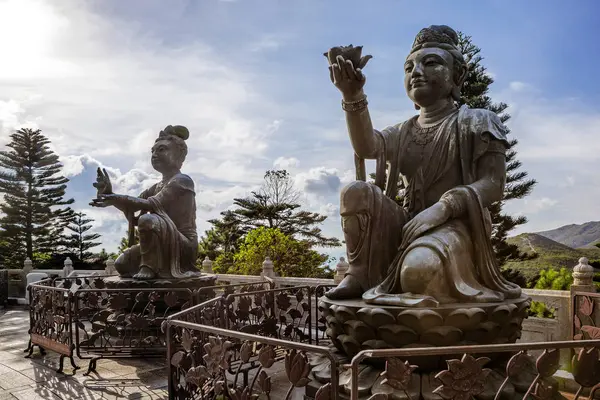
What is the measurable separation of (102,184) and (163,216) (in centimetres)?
92

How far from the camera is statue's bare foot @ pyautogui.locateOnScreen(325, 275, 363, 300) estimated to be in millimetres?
3211

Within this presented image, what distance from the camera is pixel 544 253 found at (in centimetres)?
1647

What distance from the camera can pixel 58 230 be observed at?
22188mm

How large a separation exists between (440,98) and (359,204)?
1194 mm

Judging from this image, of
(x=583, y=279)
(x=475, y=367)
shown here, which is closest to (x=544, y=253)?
(x=583, y=279)

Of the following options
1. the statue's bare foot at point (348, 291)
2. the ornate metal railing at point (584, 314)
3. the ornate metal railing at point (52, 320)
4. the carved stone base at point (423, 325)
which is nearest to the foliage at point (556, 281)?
the ornate metal railing at point (584, 314)

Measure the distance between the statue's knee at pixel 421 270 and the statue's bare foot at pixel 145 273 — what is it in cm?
420

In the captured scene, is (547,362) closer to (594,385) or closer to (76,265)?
(594,385)

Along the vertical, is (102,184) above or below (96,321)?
above

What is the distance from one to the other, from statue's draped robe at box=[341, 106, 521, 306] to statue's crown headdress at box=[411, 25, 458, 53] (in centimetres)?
54

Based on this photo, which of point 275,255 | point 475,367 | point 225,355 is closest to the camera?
point 475,367

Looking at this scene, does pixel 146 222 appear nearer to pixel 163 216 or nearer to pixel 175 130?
pixel 163 216

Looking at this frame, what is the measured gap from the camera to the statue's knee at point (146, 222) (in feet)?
20.4

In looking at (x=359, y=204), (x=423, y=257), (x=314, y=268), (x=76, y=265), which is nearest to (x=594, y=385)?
(x=423, y=257)
